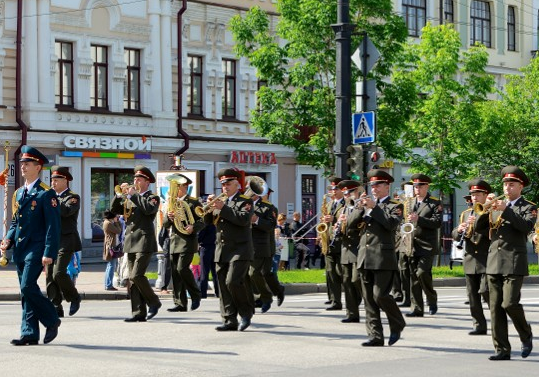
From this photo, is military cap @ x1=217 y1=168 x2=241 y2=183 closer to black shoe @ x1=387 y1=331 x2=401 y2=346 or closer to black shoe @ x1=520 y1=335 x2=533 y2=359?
black shoe @ x1=387 y1=331 x2=401 y2=346

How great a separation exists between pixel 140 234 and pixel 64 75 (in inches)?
877

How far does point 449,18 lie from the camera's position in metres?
51.0

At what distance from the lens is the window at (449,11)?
50.9m

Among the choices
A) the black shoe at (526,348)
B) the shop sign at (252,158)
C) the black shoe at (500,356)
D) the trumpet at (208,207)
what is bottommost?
the black shoe at (500,356)

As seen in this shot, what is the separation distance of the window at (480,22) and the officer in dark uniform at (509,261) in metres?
39.8

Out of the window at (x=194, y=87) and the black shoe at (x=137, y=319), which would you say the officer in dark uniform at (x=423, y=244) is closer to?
the black shoe at (x=137, y=319)

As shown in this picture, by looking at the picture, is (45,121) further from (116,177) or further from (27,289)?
(27,289)

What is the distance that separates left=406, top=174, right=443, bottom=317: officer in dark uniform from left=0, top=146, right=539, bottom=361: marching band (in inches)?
0.5

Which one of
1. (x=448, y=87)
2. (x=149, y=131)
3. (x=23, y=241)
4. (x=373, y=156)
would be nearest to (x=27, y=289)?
(x=23, y=241)

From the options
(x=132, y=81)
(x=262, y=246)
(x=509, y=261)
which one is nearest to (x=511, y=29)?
(x=132, y=81)

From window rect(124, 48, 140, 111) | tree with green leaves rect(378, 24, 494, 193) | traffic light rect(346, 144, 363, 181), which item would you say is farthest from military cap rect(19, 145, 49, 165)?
window rect(124, 48, 140, 111)

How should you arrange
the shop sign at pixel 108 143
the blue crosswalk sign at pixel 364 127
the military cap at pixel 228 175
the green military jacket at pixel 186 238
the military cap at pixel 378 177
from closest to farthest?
1. the military cap at pixel 378 177
2. the military cap at pixel 228 175
3. the green military jacket at pixel 186 238
4. the blue crosswalk sign at pixel 364 127
5. the shop sign at pixel 108 143

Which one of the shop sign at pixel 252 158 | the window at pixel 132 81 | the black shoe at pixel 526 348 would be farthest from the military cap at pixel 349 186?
the shop sign at pixel 252 158

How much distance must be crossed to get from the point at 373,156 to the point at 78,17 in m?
17.7
